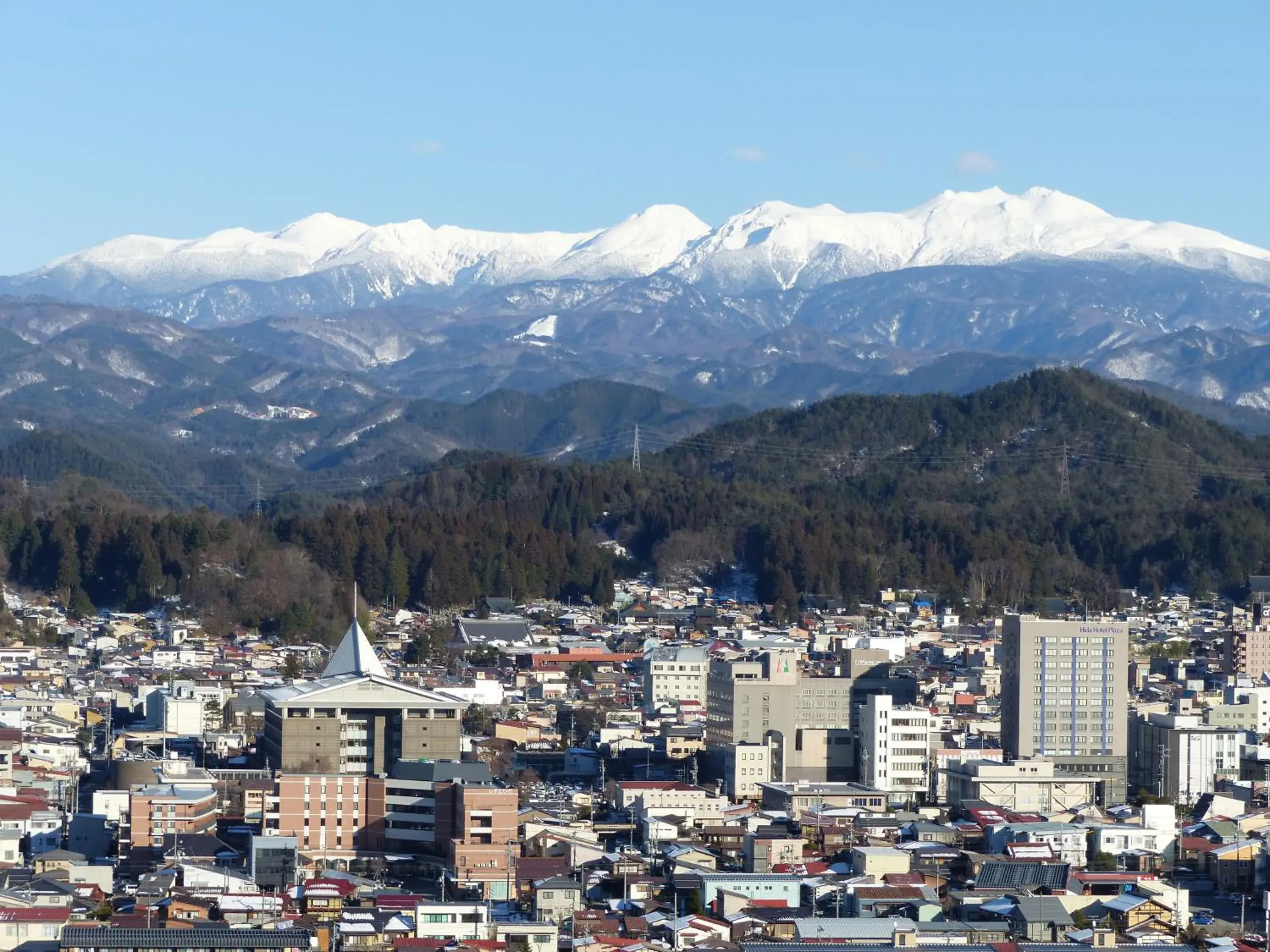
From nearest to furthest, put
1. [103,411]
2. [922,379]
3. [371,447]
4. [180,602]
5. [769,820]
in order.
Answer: [769,820] < [180,602] < [371,447] < [103,411] < [922,379]

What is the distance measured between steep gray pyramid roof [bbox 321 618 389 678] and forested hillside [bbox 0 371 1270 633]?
53.5 ft

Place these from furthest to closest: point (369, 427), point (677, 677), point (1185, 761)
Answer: point (369, 427) < point (677, 677) < point (1185, 761)

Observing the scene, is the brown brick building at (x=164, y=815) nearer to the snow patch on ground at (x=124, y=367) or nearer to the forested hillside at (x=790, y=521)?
the forested hillside at (x=790, y=521)

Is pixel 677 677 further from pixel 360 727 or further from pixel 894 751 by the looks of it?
pixel 360 727

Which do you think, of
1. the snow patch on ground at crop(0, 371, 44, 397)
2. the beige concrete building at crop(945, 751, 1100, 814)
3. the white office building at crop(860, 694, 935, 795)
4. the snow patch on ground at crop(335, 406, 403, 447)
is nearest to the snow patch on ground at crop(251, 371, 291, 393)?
the snow patch on ground at crop(0, 371, 44, 397)

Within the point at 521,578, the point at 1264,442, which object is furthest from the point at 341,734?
the point at 1264,442

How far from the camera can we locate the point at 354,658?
3775 cm

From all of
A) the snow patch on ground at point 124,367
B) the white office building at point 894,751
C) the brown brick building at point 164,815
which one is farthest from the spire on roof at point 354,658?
the snow patch on ground at point 124,367

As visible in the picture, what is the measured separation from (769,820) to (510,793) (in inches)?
133

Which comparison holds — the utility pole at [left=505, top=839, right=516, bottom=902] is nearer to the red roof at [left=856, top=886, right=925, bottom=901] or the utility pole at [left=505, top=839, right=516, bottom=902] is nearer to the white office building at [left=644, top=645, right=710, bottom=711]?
the red roof at [left=856, top=886, right=925, bottom=901]

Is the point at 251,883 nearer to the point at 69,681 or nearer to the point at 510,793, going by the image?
the point at 510,793

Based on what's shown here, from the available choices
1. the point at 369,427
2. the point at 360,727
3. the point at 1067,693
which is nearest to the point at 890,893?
the point at 360,727

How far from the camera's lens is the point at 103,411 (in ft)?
483

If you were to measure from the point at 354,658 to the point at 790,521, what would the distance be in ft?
108
